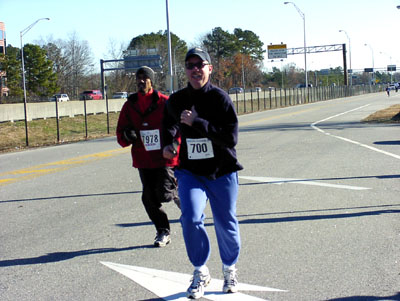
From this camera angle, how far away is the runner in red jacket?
609 cm

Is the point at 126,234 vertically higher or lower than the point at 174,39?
lower

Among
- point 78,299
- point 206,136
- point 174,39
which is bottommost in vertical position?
point 78,299

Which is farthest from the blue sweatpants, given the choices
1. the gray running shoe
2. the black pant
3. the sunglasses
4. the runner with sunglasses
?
the gray running shoe

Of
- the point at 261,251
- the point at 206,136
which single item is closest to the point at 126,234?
the point at 261,251

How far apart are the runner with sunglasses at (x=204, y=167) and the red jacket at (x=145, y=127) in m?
1.44

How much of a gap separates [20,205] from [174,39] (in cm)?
9381

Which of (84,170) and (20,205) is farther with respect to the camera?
(84,170)

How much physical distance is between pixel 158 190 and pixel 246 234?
1270mm

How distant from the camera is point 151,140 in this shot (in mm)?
6105

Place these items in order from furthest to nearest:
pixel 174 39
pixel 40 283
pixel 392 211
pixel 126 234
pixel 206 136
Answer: pixel 174 39, pixel 392 211, pixel 126 234, pixel 40 283, pixel 206 136

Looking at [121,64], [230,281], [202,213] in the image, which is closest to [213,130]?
[202,213]

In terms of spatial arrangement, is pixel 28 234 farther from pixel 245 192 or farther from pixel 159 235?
pixel 245 192

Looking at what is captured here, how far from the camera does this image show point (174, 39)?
100m

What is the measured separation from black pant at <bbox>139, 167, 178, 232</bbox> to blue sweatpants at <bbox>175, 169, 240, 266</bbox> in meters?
1.41
